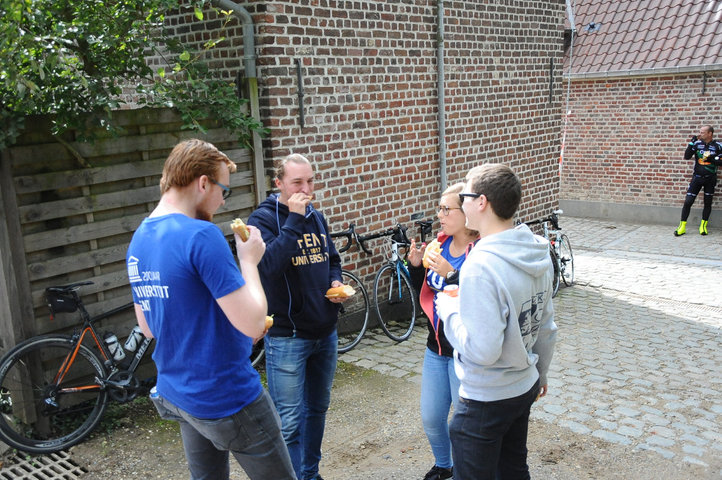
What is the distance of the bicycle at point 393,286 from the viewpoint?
288 inches

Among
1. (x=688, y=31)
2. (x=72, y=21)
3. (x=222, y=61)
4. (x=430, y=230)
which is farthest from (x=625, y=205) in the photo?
(x=72, y=21)

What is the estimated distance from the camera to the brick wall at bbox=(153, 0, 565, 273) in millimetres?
6211

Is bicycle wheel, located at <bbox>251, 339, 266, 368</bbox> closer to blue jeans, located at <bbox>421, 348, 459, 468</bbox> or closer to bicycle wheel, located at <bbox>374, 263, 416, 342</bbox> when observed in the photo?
bicycle wheel, located at <bbox>374, 263, 416, 342</bbox>

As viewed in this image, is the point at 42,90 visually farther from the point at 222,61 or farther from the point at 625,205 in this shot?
the point at 625,205

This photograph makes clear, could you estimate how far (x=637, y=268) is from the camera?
1066cm

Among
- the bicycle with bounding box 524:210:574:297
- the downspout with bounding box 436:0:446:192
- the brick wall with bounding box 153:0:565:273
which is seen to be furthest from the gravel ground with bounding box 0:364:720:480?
the bicycle with bounding box 524:210:574:297

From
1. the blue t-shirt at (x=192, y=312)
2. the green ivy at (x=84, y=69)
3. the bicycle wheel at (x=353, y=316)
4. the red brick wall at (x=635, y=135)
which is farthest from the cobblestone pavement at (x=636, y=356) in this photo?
the red brick wall at (x=635, y=135)

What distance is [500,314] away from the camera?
8.78ft

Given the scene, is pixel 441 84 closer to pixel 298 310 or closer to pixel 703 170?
pixel 298 310

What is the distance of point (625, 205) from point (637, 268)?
18.0 feet

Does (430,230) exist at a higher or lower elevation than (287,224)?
lower

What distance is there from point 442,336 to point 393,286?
3.86m

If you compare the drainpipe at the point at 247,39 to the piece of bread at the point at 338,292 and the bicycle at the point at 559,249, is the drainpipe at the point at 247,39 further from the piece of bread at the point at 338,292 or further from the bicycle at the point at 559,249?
the bicycle at the point at 559,249

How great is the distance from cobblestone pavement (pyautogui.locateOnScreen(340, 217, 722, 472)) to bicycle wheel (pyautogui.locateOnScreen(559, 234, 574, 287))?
0.17 metres
